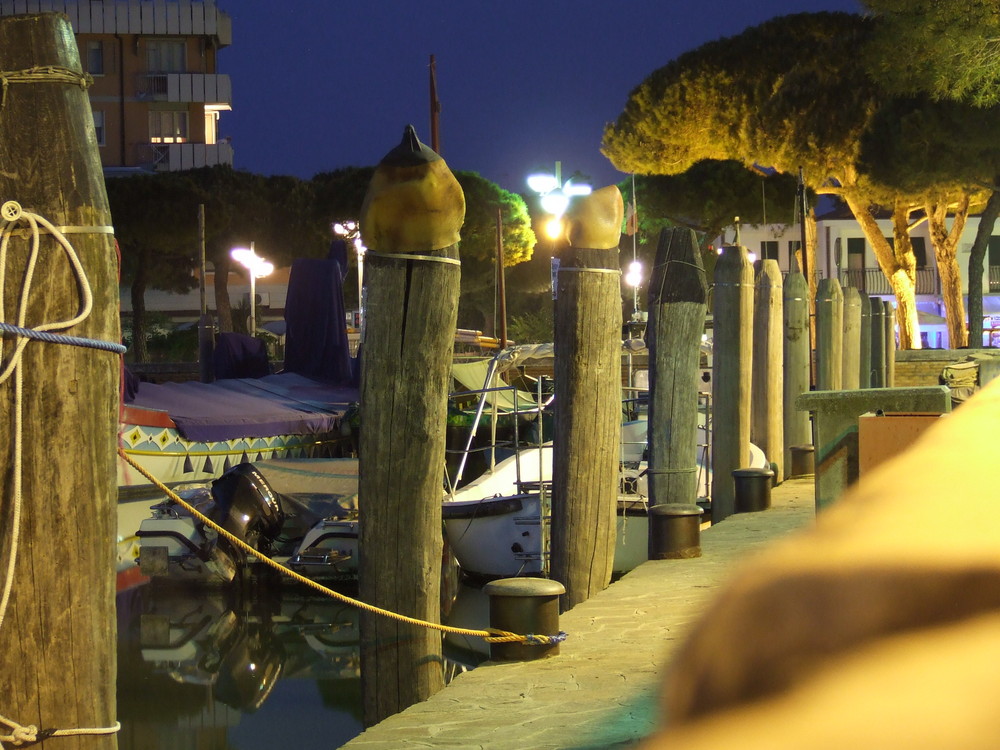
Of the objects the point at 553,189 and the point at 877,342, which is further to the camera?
the point at 553,189

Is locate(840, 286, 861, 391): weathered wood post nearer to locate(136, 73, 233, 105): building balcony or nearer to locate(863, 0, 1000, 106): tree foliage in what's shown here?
locate(863, 0, 1000, 106): tree foliage

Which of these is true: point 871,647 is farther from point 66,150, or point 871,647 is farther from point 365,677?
point 365,677

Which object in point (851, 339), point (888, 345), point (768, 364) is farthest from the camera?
point (888, 345)

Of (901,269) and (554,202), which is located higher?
(554,202)

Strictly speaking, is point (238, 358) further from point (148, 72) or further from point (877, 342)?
point (148, 72)

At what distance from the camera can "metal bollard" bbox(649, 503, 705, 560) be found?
801 cm

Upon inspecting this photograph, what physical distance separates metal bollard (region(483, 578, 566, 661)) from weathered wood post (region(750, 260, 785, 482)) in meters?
7.16

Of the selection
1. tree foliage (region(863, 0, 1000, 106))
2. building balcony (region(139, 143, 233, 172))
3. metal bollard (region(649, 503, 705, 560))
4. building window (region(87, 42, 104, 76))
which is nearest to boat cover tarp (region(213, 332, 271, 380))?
tree foliage (region(863, 0, 1000, 106))

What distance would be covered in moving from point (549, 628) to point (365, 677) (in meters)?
0.85

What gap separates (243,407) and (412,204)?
52.0ft

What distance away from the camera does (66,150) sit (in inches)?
133

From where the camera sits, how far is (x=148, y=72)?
5225 centimetres

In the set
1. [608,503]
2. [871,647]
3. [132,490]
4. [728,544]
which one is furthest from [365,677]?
[132,490]

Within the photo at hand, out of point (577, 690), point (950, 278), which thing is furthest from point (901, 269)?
point (577, 690)
